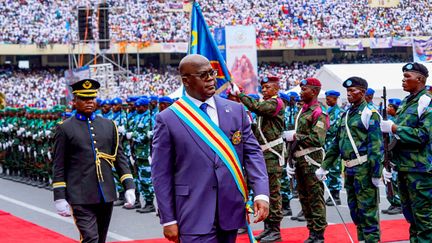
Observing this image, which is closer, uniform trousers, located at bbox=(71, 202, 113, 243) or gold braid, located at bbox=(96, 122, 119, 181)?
uniform trousers, located at bbox=(71, 202, 113, 243)

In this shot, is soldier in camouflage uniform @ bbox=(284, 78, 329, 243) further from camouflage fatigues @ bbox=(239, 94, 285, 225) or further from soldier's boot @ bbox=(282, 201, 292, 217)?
soldier's boot @ bbox=(282, 201, 292, 217)

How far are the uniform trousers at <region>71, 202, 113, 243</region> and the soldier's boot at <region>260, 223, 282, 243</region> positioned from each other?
321 cm

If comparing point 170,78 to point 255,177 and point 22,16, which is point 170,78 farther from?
point 255,177

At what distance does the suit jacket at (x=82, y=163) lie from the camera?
719cm

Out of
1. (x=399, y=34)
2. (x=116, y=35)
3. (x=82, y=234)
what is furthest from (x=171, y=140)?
(x=399, y=34)

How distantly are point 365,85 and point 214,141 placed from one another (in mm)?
3686

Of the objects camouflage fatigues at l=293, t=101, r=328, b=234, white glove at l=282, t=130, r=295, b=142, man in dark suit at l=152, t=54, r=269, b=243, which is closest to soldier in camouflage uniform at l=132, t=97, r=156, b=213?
white glove at l=282, t=130, r=295, b=142

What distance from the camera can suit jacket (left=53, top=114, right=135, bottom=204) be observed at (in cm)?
719

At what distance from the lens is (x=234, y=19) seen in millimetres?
55844

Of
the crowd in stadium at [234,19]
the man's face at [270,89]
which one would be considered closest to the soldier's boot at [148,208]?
the man's face at [270,89]

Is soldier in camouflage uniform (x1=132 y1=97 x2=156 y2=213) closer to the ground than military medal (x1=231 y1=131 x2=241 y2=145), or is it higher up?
closer to the ground

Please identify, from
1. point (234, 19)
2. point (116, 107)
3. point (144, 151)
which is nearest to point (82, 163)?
point (144, 151)

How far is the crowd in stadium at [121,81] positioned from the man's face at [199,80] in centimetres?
3663

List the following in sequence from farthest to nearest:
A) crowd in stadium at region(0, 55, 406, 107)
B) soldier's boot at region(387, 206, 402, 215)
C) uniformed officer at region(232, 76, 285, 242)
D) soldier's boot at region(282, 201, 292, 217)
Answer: crowd in stadium at region(0, 55, 406, 107), soldier's boot at region(282, 201, 292, 217), soldier's boot at region(387, 206, 402, 215), uniformed officer at region(232, 76, 285, 242)
